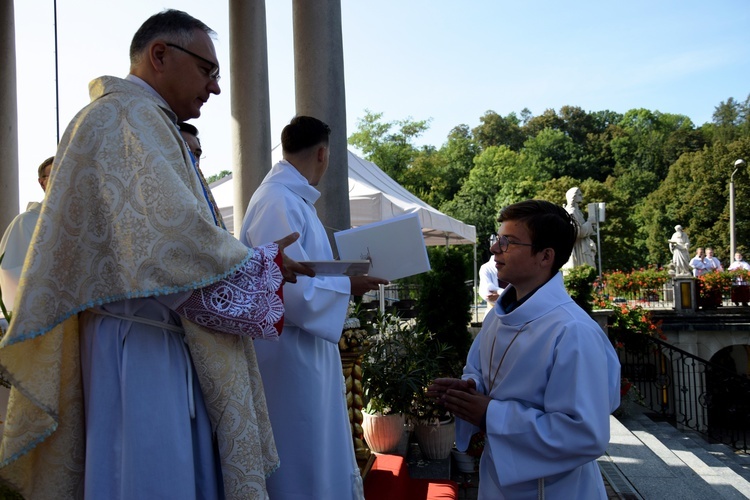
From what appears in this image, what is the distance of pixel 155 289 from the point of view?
162 centimetres

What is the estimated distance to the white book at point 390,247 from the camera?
2.69 m

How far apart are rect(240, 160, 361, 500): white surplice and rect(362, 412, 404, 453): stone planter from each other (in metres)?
2.62

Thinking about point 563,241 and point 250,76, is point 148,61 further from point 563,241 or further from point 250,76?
point 250,76

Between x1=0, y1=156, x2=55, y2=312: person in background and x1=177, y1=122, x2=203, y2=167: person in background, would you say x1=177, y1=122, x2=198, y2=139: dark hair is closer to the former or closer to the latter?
x1=177, y1=122, x2=203, y2=167: person in background

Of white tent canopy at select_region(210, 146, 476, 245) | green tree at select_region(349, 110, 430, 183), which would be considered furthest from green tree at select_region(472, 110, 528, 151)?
white tent canopy at select_region(210, 146, 476, 245)

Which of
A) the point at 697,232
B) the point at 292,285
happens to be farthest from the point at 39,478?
the point at 697,232

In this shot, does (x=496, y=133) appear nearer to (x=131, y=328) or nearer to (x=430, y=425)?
(x=430, y=425)

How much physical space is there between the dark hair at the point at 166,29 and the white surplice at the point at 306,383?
3.19 ft

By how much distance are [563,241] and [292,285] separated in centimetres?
106

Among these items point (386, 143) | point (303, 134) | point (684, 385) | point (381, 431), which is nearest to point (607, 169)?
point (386, 143)

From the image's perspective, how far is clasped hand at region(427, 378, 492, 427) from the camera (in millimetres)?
2219

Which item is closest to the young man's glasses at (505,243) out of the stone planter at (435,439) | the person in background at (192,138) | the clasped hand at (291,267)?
the clasped hand at (291,267)

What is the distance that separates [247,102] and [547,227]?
5.90m

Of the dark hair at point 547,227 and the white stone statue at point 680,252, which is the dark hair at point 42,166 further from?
the white stone statue at point 680,252
